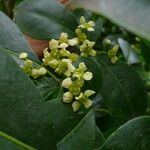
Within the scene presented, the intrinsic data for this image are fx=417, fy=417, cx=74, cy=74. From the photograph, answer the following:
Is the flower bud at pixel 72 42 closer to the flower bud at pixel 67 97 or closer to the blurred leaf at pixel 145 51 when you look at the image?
the flower bud at pixel 67 97

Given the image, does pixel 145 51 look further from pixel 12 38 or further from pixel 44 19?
pixel 12 38

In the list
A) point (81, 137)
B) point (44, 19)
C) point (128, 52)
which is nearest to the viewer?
point (81, 137)

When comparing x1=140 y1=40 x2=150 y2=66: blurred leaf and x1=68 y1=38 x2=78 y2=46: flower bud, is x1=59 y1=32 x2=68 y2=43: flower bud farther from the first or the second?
x1=140 y1=40 x2=150 y2=66: blurred leaf

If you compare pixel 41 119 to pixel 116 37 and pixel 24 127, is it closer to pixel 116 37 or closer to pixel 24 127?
pixel 24 127

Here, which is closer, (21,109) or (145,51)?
(21,109)

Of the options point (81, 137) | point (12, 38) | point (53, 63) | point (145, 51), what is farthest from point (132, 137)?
point (145, 51)

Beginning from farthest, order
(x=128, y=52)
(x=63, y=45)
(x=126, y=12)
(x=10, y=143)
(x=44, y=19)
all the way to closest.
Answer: (x=128, y=52) → (x=44, y=19) → (x=63, y=45) → (x=10, y=143) → (x=126, y=12)

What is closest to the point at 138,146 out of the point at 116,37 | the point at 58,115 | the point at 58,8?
the point at 58,115
